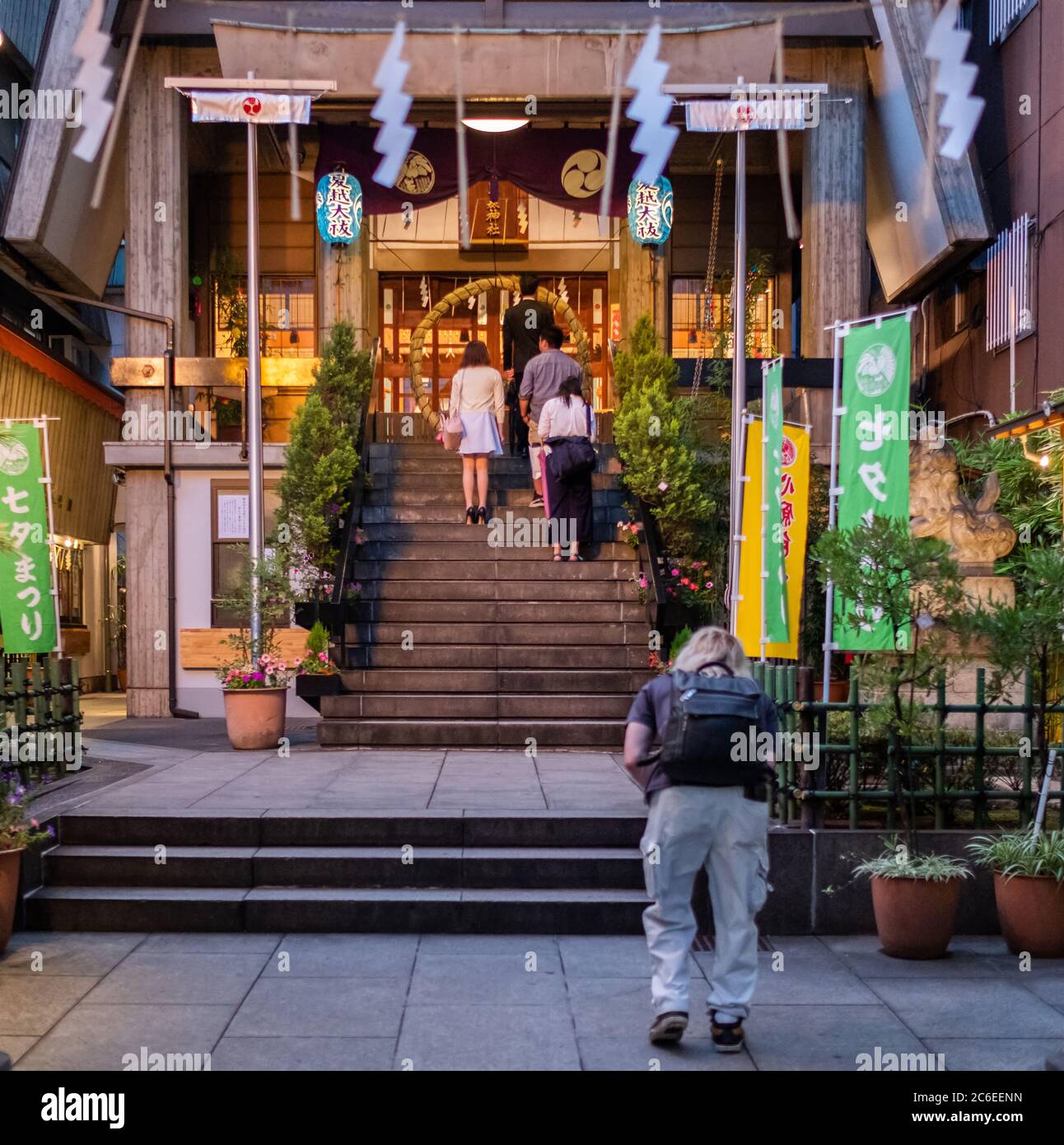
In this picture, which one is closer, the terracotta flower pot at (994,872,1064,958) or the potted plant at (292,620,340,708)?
the terracotta flower pot at (994,872,1064,958)

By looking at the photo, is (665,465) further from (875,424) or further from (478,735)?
(875,424)

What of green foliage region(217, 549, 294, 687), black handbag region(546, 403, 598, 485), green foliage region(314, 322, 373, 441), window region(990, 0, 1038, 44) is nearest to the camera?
green foliage region(217, 549, 294, 687)

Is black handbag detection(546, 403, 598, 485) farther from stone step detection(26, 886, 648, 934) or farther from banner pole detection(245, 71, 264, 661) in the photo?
stone step detection(26, 886, 648, 934)

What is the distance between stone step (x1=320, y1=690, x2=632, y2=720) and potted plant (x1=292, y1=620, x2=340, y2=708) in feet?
0.37

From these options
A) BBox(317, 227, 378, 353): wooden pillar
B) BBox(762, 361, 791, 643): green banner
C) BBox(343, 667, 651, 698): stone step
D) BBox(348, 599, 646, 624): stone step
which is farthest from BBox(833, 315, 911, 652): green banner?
BBox(317, 227, 378, 353): wooden pillar

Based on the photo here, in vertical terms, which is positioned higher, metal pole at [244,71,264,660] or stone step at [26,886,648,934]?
metal pole at [244,71,264,660]

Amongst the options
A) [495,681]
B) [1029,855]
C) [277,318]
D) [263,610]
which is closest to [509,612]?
[495,681]

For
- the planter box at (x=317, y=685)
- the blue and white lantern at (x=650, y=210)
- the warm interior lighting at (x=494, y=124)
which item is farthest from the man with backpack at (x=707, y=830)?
the warm interior lighting at (x=494, y=124)

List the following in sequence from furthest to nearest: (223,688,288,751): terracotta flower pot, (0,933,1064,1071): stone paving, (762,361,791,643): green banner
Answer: (223,688,288,751): terracotta flower pot, (762,361,791,643): green banner, (0,933,1064,1071): stone paving

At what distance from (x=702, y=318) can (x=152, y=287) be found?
9.14 metres

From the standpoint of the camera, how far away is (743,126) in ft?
43.1

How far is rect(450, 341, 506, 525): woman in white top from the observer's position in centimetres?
1460

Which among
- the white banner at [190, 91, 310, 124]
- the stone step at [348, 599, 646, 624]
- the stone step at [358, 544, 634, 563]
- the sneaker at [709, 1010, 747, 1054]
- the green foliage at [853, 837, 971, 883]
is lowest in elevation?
the sneaker at [709, 1010, 747, 1054]
